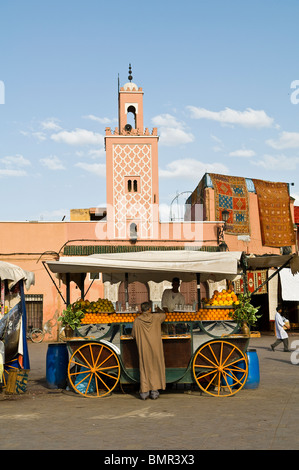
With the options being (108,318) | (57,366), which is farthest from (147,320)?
(57,366)

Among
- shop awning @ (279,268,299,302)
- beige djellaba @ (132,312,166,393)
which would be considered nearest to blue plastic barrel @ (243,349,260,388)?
beige djellaba @ (132,312,166,393)

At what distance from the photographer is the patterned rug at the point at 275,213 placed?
2756 centimetres

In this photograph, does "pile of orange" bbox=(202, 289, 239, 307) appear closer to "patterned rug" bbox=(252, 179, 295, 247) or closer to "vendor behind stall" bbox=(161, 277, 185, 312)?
"vendor behind stall" bbox=(161, 277, 185, 312)

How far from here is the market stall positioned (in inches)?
370

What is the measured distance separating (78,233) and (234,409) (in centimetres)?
1909

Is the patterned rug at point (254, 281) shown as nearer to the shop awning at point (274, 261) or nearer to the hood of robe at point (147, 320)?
the shop awning at point (274, 261)

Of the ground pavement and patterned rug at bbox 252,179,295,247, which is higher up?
patterned rug at bbox 252,179,295,247

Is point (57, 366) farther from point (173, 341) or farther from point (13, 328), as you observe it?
point (173, 341)

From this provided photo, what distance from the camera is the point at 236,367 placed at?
873cm

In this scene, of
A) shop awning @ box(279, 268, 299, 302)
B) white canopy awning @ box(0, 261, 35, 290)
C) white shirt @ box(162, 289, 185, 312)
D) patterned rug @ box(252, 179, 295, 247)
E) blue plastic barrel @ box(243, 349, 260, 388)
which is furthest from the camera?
patterned rug @ box(252, 179, 295, 247)

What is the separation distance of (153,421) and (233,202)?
21.3m

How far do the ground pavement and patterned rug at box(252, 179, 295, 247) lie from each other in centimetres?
1813

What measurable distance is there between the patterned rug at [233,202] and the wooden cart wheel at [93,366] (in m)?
18.5
